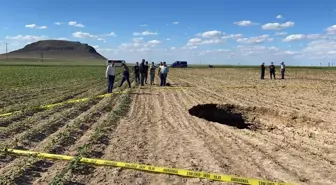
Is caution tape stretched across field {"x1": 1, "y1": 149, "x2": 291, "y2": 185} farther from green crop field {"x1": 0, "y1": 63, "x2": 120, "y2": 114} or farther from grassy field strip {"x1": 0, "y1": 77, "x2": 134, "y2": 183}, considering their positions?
→ green crop field {"x1": 0, "y1": 63, "x2": 120, "y2": 114}

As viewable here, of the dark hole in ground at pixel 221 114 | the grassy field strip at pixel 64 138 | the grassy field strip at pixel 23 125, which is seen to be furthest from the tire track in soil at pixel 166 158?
the dark hole in ground at pixel 221 114

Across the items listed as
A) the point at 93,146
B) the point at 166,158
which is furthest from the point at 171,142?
the point at 93,146

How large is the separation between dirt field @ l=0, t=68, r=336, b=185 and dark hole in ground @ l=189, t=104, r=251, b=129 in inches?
1.6

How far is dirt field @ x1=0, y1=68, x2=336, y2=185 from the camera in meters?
5.74

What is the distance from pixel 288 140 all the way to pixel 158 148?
3.34m

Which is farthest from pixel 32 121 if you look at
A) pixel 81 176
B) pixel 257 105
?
pixel 257 105

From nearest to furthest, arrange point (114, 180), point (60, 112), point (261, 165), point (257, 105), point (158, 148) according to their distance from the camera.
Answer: point (114, 180)
point (261, 165)
point (158, 148)
point (60, 112)
point (257, 105)

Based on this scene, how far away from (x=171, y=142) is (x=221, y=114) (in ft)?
21.2

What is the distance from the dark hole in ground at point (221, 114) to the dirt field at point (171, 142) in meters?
Result: 0.04

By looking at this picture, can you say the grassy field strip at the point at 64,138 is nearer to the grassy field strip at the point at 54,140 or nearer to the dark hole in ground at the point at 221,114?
the grassy field strip at the point at 54,140

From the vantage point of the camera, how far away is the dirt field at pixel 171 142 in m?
5.74

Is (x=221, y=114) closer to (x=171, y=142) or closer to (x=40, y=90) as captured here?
(x=171, y=142)

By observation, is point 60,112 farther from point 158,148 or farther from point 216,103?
point 216,103

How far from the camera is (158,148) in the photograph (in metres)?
7.45
